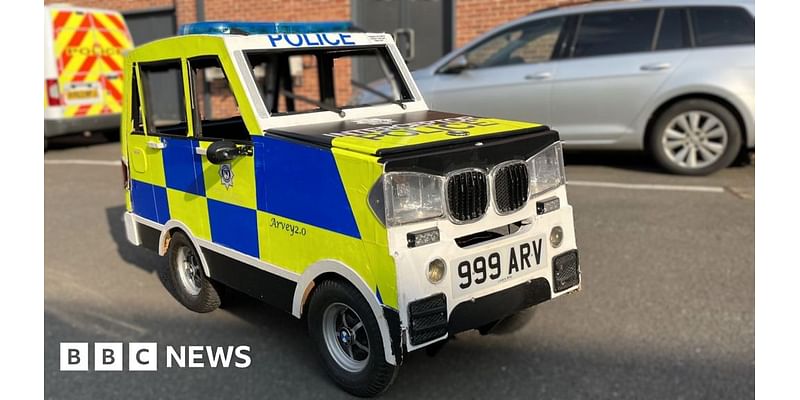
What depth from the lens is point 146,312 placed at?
4.27 m

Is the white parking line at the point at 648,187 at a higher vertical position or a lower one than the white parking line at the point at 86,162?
lower

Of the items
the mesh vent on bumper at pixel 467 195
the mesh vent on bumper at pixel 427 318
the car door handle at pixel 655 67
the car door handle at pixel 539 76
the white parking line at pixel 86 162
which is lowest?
the mesh vent on bumper at pixel 427 318

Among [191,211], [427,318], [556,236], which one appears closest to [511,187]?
[556,236]

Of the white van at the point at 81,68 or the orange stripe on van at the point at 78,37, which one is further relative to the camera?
the orange stripe on van at the point at 78,37

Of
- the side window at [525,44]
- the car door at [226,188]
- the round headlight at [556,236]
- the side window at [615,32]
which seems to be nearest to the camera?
the round headlight at [556,236]

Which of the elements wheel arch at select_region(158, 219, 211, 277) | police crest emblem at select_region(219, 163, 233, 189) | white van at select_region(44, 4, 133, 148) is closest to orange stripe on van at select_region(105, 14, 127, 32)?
white van at select_region(44, 4, 133, 148)

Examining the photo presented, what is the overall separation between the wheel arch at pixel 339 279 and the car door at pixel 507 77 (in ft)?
15.5

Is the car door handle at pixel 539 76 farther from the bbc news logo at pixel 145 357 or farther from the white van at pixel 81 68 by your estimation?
the white van at pixel 81 68

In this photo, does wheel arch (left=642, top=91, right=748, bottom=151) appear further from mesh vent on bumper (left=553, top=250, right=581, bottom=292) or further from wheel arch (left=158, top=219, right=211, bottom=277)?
wheel arch (left=158, top=219, right=211, bottom=277)

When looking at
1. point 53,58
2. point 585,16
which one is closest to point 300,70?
point 53,58

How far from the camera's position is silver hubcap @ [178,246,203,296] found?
426 cm

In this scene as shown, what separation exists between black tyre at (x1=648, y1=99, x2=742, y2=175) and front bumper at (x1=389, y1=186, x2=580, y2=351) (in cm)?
432

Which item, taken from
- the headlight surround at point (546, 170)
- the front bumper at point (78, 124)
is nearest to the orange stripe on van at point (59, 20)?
the front bumper at point (78, 124)

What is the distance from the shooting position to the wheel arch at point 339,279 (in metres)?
2.88
